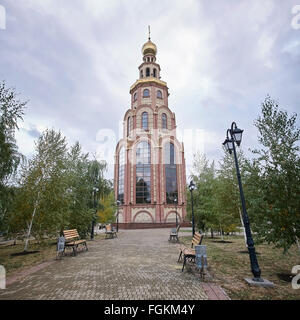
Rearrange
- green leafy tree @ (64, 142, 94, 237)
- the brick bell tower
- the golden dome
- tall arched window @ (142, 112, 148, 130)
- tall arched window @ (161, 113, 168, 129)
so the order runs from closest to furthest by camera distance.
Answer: green leafy tree @ (64, 142, 94, 237) → the brick bell tower → tall arched window @ (142, 112, 148, 130) → tall arched window @ (161, 113, 168, 129) → the golden dome

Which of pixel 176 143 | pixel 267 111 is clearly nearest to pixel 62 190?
pixel 267 111

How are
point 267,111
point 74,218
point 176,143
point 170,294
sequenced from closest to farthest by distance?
point 170,294
point 267,111
point 74,218
point 176,143

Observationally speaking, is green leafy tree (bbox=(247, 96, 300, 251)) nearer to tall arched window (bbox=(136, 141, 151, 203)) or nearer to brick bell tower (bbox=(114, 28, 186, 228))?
brick bell tower (bbox=(114, 28, 186, 228))

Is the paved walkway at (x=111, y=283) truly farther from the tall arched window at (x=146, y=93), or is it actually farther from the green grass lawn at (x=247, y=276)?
the tall arched window at (x=146, y=93)

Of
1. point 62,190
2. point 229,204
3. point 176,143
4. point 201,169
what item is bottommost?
point 229,204

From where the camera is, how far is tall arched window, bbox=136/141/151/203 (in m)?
30.5

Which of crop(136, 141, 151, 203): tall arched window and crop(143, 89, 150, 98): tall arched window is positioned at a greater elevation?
crop(143, 89, 150, 98): tall arched window

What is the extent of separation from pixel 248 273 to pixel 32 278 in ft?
22.7

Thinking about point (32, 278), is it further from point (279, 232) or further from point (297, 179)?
point (297, 179)

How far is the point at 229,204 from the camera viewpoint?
37.0 ft

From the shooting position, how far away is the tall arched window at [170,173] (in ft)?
103

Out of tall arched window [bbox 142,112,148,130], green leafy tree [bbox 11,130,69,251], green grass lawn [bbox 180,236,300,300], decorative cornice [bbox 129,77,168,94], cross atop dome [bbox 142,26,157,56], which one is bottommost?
green grass lawn [bbox 180,236,300,300]
